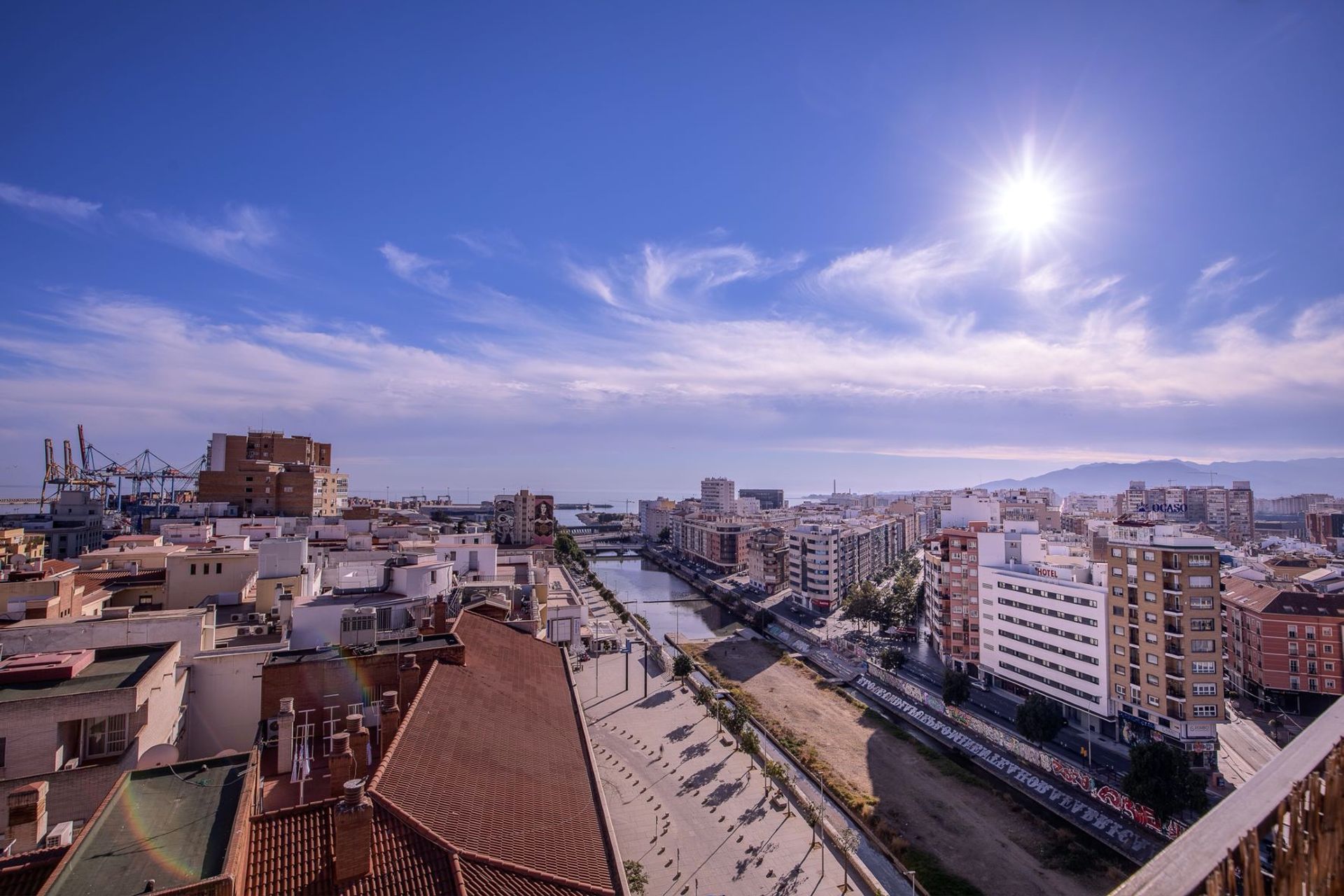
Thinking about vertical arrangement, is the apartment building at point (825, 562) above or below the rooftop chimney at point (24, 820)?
below

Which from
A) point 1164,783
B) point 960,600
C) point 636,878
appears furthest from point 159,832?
point 960,600

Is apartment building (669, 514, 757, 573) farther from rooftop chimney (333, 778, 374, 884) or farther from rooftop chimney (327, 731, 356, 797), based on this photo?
rooftop chimney (333, 778, 374, 884)

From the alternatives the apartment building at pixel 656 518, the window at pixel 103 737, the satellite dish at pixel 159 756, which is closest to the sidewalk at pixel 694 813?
the satellite dish at pixel 159 756

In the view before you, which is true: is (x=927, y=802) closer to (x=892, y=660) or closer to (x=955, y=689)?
(x=955, y=689)

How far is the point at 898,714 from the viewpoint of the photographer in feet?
62.1

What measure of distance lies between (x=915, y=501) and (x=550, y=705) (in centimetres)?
8742

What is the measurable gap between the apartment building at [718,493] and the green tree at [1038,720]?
6339 cm

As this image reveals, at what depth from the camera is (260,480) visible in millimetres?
35906

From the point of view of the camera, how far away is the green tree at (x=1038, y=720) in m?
15.5

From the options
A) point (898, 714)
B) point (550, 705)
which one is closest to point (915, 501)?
point (898, 714)

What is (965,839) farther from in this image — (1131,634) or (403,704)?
(403,704)

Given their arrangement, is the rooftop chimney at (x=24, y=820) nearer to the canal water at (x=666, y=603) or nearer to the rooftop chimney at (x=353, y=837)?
the rooftop chimney at (x=353, y=837)

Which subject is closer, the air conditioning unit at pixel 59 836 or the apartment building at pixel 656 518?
the air conditioning unit at pixel 59 836

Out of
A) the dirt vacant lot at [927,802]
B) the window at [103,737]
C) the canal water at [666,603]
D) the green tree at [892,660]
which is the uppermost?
the window at [103,737]
